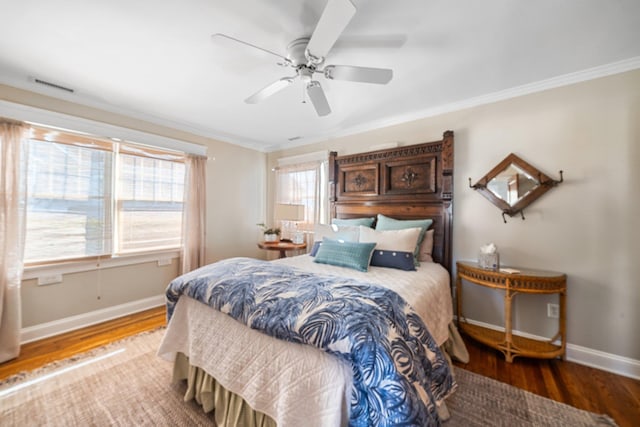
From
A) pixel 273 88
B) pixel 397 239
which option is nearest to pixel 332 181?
pixel 397 239

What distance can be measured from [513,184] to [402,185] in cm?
108

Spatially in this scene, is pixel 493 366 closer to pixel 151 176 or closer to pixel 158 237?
pixel 158 237

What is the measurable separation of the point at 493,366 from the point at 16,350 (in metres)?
4.09

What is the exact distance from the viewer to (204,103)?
9.18 ft

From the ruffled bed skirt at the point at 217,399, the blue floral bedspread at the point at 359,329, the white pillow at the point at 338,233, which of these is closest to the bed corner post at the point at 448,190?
the white pillow at the point at 338,233

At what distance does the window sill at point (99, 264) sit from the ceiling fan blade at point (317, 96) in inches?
110

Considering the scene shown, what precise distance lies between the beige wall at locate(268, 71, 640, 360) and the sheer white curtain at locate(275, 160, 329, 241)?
1.92 metres

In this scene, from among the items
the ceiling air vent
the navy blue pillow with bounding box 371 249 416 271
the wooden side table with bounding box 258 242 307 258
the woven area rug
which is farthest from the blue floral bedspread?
the ceiling air vent

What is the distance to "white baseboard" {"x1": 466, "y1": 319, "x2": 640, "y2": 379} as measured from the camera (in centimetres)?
190

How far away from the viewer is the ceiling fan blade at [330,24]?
116 cm

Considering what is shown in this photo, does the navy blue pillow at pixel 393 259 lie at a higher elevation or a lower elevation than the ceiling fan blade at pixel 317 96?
lower

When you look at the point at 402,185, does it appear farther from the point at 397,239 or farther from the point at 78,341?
the point at 78,341

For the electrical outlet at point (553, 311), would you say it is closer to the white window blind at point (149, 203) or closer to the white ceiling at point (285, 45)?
the white ceiling at point (285, 45)

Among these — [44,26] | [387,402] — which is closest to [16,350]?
[44,26]
